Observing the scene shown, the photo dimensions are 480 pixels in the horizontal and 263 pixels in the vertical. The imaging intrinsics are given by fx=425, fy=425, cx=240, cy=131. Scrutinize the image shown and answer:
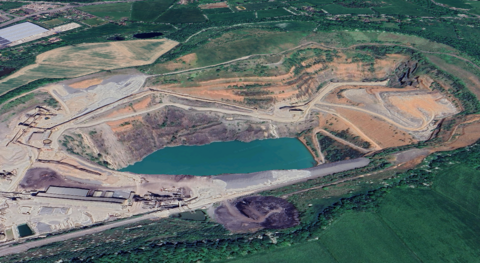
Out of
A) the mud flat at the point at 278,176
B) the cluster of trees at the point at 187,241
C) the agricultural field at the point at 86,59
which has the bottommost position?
the cluster of trees at the point at 187,241

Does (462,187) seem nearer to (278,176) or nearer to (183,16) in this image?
(278,176)

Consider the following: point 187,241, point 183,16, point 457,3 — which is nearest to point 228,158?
point 187,241

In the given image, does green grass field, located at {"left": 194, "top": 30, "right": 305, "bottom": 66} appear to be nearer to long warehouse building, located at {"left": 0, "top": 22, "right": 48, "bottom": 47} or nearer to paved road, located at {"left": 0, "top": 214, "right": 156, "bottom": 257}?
paved road, located at {"left": 0, "top": 214, "right": 156, "bottom": 257}

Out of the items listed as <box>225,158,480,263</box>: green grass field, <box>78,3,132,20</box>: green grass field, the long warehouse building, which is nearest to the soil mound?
<box>225,158,480,263</box>: green grass field

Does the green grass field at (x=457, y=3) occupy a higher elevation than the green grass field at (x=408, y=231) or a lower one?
higher

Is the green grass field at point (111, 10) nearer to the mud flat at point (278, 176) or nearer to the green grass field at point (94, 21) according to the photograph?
the green grass field at point (94, 21)

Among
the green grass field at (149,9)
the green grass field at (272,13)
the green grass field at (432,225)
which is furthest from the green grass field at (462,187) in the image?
the green grass field at (149,9)
